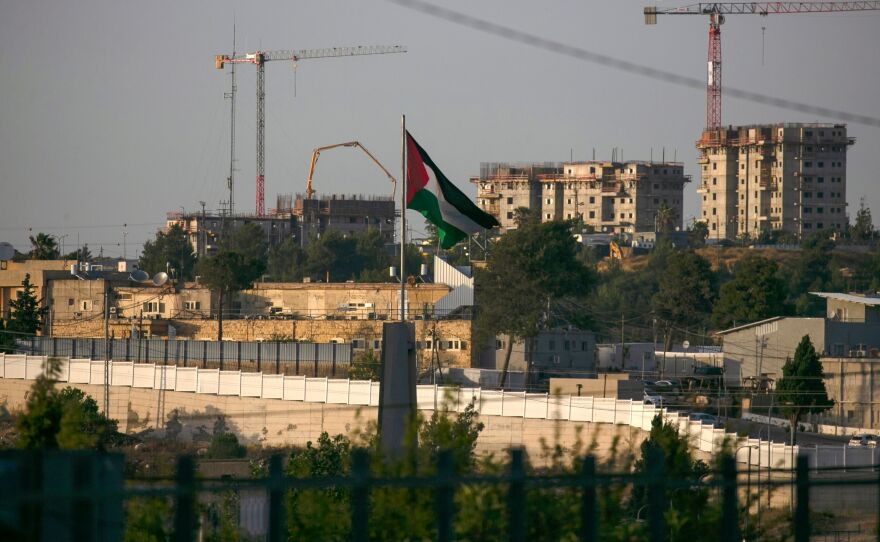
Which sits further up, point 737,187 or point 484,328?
point 737,187

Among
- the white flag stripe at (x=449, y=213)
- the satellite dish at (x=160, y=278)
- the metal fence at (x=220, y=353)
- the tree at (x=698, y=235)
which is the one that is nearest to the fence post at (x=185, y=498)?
the white flag stripe at (x=449, y=213)

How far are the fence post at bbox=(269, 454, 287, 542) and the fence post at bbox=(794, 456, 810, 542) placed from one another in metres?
4.16

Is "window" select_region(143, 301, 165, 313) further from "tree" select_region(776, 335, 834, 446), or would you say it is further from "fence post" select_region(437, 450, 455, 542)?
"fence post" select_region(437, 450, 455, 542)

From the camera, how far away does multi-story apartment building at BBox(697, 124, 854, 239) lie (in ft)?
528

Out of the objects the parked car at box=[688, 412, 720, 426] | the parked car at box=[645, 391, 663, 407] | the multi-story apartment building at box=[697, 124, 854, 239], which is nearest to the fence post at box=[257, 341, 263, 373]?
the parked car at box=[645, 391, 663, 407]

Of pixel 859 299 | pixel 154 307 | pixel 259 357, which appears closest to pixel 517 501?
pixel 259 357

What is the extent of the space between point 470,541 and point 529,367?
55668mm

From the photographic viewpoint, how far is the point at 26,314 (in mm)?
72812

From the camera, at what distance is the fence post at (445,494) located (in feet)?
31.8

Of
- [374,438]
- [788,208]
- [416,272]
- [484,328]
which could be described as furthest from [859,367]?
[788,208]

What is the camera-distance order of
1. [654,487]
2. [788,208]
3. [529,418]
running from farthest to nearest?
1. [788,208]
2. [529,418]
3. [654,487]

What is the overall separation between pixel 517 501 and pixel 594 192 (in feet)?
532

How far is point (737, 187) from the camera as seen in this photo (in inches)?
6555

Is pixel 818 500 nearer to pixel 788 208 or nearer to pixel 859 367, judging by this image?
pixel 859 367
